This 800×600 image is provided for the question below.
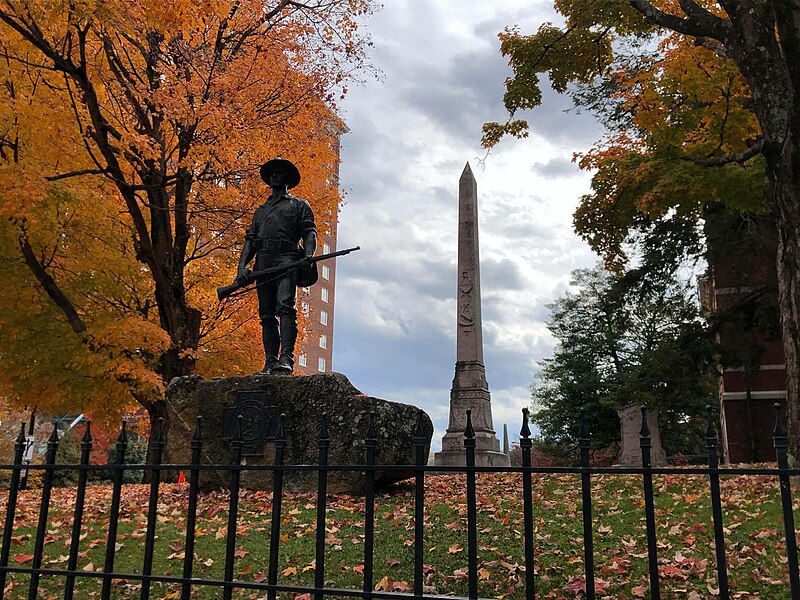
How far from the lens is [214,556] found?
18.7ft

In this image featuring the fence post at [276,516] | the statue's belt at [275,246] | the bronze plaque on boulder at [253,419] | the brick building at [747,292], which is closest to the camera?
the fence post at [276,516]

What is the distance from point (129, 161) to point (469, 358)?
925 centimetres

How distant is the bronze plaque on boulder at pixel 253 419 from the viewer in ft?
27.1

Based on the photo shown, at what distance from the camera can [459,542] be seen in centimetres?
602

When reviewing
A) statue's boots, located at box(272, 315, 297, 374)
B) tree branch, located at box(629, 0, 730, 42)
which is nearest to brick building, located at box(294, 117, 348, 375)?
tree branch, located at box(629, 0, 730, 42)

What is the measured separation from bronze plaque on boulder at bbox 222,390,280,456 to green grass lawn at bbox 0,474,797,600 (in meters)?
0.67

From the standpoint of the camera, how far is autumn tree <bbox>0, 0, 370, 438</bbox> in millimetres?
12594

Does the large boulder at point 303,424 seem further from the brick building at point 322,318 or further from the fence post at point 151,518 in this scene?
the brick building at point 322,318

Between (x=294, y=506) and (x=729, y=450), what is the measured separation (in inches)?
902

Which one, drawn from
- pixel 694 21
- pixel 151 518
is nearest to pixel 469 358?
pixel 694 21

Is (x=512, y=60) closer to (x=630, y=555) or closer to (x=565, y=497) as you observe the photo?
(x=565, y=497)

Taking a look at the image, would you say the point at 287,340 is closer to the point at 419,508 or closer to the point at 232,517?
the point at 232,517

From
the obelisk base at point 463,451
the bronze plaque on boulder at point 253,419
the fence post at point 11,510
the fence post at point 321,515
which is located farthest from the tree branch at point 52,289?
the fence post at point 321,515

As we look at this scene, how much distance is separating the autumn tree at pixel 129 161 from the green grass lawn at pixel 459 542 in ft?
19.2
